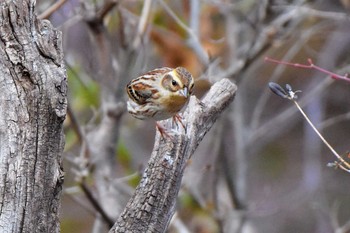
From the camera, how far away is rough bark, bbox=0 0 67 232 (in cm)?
269

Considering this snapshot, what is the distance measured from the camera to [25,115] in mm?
2713

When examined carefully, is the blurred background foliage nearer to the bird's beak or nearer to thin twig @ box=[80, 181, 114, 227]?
thin twig @ box=[80, 181, 114, 227]

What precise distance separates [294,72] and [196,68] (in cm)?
363

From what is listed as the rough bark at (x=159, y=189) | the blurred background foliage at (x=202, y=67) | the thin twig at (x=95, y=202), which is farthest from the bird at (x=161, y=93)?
the thin twig at (x=95, y=202)

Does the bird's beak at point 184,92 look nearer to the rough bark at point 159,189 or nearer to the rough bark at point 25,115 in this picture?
the rough bark at point 159,189

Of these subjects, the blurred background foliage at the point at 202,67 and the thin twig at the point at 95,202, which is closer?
the thin twig at the point at 95,202

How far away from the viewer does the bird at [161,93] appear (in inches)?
140

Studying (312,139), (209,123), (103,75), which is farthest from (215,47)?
(209,123)

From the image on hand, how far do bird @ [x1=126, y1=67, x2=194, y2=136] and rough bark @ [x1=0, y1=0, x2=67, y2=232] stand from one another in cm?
80

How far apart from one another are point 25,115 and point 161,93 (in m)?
1.04

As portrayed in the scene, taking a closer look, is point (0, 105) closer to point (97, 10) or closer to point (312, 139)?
point (97, 10)

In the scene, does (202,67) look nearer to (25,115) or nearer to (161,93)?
(161,93)

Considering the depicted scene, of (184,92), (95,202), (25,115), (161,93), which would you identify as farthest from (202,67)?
(25,115)

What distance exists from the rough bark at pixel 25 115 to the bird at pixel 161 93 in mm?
801
